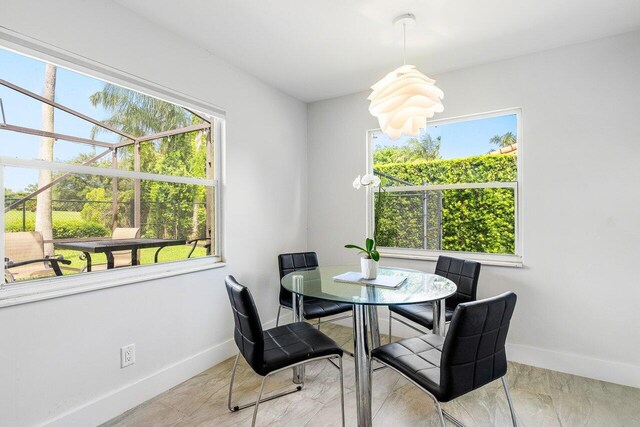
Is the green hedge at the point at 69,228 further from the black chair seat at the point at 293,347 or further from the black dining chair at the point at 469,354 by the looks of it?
the black dining chair at the point at 469,354

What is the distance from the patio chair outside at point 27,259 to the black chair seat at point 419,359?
1.87 metres

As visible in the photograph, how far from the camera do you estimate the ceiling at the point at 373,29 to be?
1.98 meters

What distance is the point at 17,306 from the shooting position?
1.57 meters

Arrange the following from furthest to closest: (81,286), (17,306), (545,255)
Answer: (545,255) < (81,286) < (17,306)

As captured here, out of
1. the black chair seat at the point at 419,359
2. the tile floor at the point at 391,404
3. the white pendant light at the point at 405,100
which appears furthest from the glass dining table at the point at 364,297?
the white pendant light at the point at 405,100

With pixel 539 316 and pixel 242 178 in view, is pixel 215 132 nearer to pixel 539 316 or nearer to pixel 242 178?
pixel 242 178

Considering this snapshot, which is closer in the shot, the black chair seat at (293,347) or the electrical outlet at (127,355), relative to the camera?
the black chair seat at (293,347)

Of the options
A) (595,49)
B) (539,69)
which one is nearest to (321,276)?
(539,69)

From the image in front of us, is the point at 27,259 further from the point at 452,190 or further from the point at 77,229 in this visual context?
the point at 452,190

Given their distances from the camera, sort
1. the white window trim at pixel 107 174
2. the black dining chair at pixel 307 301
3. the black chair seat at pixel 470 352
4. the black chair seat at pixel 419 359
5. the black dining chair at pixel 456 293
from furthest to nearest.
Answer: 1. the black dining chair at pixel 307 301
2. the black dining chair at pixel 456 293
3. the white window trim at pixel 107 174
4. the black chair seat at pixel 419 359
5. the black chair seat at pixel 470 352

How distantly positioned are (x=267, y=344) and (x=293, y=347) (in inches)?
6.6

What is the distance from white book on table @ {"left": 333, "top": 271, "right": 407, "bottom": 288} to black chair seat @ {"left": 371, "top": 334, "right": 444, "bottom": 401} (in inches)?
13.7

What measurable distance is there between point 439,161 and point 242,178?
189cm

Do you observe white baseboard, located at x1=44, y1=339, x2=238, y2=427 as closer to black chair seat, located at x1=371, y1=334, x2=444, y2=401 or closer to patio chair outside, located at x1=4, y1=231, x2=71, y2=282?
patio chair outside, located at x1=4, y1=231, x2=71, y2=282
